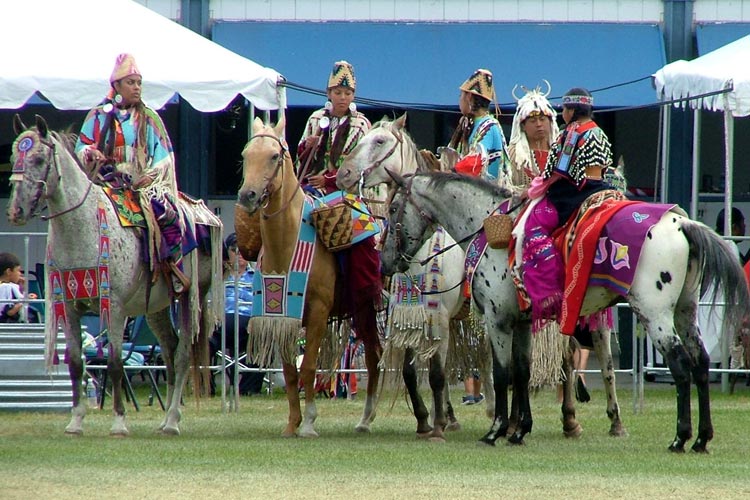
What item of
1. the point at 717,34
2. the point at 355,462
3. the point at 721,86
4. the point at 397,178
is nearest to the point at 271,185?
the point at 397,178

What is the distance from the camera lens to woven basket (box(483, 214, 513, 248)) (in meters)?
9.90

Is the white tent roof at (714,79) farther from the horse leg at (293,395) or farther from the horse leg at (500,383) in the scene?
the horse leg at (293,395)

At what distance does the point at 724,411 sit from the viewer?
12883mm

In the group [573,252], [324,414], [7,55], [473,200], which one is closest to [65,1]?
[7,55]

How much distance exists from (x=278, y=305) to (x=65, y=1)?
18.2 ft

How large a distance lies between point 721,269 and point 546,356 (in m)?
2.10

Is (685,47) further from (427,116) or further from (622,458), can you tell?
(622,458)

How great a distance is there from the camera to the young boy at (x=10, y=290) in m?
14.4

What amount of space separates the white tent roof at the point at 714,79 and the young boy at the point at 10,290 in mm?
7140

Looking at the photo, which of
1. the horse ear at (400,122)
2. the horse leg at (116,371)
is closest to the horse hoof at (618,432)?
the horse ear at (400,122)

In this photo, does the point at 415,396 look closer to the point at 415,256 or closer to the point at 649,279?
the point at 415,256

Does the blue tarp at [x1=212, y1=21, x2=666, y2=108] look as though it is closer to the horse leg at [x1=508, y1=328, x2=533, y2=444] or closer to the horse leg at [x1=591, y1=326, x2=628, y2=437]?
the horse leg at [x1=591, y1=326, x2=628, y2=437]

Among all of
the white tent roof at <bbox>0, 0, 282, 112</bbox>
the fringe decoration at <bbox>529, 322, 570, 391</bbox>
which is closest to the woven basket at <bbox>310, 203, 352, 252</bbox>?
the fringe decoration at <bbox>529, 322, 570, 391</bbox>

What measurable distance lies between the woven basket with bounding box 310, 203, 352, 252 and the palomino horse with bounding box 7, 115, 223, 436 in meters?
1.42
